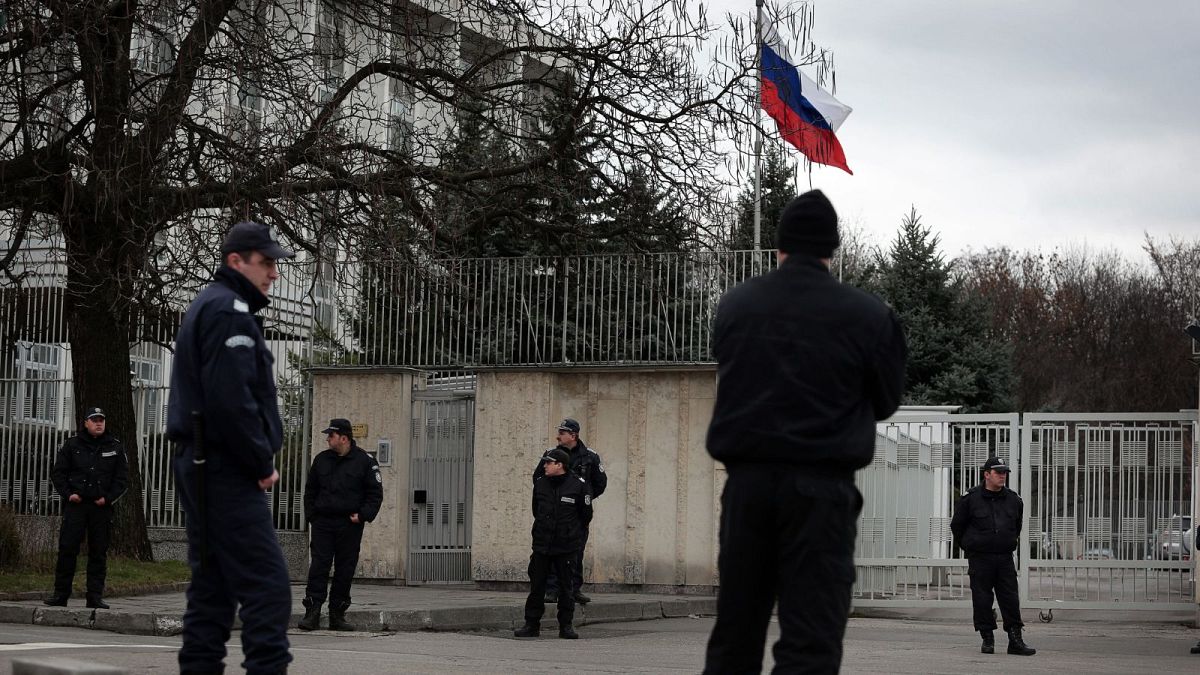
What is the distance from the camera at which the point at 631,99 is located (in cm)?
1803

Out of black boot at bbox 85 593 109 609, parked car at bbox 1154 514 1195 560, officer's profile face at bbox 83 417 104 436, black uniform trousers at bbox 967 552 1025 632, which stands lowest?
black boot at bbox 85 593 109 609

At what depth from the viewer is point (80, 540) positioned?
15383 mm

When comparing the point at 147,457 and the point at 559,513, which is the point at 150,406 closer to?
the point at 147,457

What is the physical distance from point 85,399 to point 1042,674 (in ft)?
37.3

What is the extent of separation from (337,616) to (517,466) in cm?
555

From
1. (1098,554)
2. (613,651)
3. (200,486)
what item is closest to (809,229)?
(200,486)

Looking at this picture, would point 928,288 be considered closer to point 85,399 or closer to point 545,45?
point 545,45

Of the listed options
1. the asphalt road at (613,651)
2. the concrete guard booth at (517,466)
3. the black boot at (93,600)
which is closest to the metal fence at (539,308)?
the concrete guard booth at (517,466)

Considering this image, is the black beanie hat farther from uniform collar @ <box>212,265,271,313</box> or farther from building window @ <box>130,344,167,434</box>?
building window @ <box>130,344,167,434</box>

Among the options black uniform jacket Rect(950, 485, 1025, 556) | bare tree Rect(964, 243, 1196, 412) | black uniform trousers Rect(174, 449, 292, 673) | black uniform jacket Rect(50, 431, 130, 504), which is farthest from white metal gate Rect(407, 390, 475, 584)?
bare tree Rect(964, 243, 1196, 412)

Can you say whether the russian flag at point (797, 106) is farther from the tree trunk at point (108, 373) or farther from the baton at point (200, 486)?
the baton at point (200, 486)

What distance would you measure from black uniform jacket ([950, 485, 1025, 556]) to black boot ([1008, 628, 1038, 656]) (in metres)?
0.90

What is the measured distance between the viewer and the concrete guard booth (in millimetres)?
19188

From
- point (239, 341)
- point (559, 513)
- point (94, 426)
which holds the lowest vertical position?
point (559, 513)
